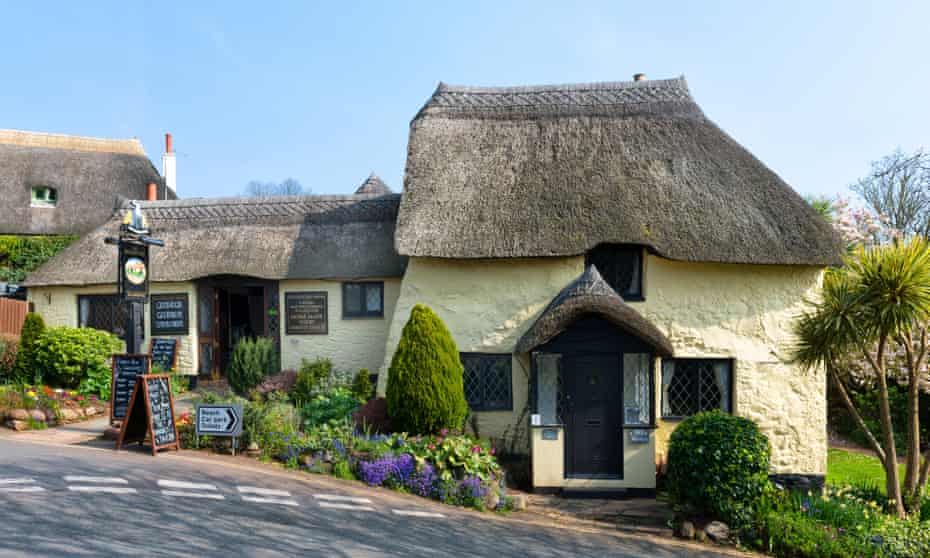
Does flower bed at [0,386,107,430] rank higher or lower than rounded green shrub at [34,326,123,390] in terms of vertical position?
lower

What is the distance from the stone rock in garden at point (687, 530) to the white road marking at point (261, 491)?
548 cm

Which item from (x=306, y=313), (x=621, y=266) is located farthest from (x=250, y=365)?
(x=621, y=266)

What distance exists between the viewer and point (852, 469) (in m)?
13.7

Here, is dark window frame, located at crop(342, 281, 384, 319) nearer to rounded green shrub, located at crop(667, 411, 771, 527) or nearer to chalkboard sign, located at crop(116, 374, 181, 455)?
chalkboard sign, located at crop(116, 374, 181, 455)

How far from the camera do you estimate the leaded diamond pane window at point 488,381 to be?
41.7ft

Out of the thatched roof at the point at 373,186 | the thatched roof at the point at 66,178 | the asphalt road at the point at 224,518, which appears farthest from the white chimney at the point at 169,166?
the asphalt road at the point at 224,518

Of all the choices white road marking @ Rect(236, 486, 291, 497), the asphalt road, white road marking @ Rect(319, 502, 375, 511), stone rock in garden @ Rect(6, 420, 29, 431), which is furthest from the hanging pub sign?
white road marking @ Rect(319, 502, 375, 511)

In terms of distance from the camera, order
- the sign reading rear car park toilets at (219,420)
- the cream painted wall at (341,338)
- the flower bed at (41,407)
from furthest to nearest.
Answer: the cream painted wall at (341,338) → the flower bed at (41,407) → the sign reading rear car park toilets at (219,420)

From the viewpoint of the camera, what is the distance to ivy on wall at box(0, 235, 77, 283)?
21.7 meters

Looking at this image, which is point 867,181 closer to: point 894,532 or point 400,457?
point 894,532

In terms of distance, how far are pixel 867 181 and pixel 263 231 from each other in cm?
2757

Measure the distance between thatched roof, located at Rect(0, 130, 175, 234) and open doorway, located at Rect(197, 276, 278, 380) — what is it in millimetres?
7996

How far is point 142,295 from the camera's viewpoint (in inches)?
452

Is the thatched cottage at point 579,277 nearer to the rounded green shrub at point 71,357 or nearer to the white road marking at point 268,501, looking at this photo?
the rounded green shrub at point 71,357
